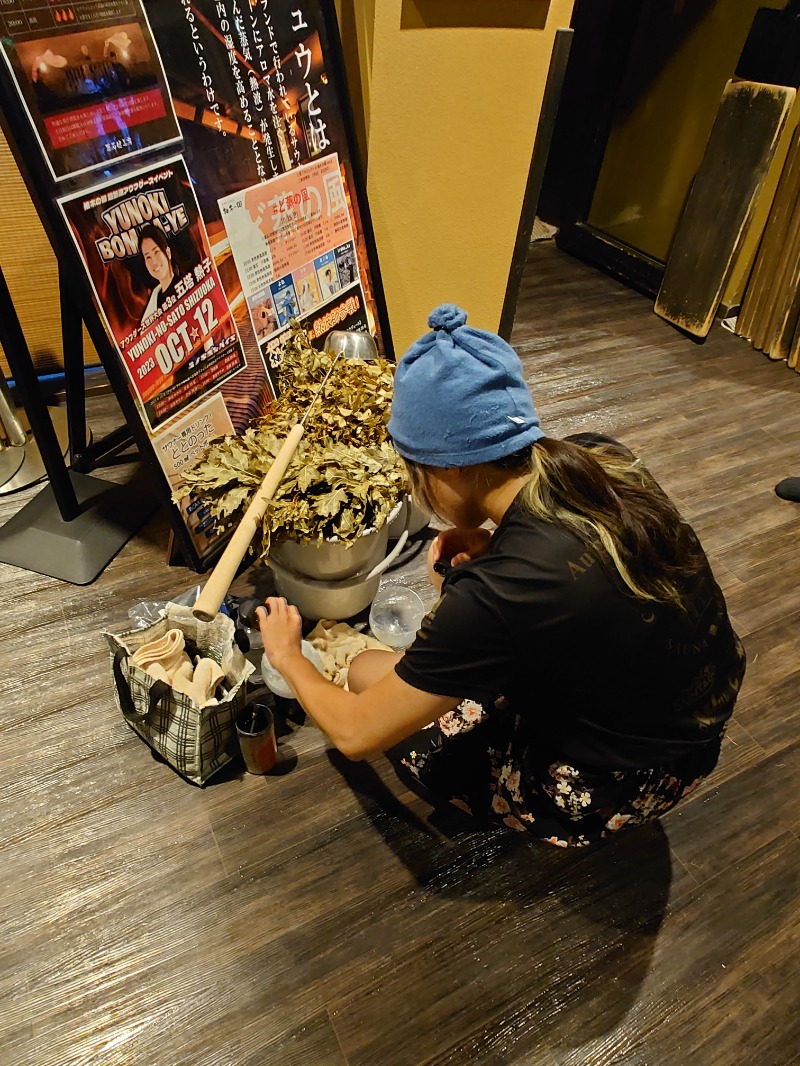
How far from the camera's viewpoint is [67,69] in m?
1.24

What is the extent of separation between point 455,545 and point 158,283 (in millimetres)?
863

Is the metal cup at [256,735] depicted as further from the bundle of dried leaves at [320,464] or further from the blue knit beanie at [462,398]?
the blue knit beanie at [462,398]

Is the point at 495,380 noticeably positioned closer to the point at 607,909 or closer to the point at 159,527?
the point at 607,909

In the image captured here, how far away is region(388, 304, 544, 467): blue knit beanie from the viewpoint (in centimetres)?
94

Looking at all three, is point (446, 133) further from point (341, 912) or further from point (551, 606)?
point (341, 912)

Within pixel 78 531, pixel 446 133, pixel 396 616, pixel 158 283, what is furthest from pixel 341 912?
pixel 446 133

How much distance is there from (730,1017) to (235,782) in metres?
1.07

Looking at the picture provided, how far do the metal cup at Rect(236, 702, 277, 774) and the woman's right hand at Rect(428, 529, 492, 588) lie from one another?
1.54ft

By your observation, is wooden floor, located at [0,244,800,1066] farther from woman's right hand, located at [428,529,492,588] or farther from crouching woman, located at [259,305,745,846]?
woman's right hand, located at [428,529,492,588]

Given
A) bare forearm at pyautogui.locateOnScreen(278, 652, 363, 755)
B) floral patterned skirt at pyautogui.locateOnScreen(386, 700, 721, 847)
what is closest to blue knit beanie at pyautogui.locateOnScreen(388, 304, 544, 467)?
bare forearm at pyautogui.locateOnScreen(278, 652, 363, 755)

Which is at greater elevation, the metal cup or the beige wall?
the beige wall

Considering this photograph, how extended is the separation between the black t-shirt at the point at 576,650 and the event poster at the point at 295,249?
3.62 ft

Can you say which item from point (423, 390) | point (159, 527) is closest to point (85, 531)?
point (159, 527)

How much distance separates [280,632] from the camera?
1.26 m
